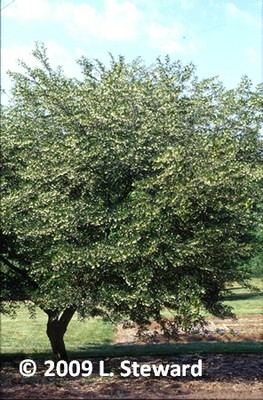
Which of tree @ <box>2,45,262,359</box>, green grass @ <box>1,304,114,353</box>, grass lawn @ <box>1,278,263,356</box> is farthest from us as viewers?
green grass @ <box>1,304,114,353</box>

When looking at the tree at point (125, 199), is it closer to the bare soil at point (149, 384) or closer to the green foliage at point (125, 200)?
the green foliage at point (125, 200)

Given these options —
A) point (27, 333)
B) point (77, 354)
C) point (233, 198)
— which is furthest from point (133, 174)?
point (27, 333)

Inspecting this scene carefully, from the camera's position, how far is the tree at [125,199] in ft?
37.0

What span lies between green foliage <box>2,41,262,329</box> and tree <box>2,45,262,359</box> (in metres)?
0.03

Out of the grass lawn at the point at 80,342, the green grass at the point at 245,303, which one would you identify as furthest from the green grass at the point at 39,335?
the green grass at the point at 245,303

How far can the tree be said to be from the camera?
11273mm

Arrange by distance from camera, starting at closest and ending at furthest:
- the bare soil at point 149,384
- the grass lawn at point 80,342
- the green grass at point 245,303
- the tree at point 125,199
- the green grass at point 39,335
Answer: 1. the bare soil at point 149,384
2. the tree at point 125,199
3. the grass lawn at point 80,342
4. the green grass at point 39,335
5. the green grass at point 245,303

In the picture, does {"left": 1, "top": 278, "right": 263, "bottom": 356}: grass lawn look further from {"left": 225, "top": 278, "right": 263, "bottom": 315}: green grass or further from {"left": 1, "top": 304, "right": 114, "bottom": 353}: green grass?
{"left": 225, "top": 278, "right": 263, "bottom": 315}: green grass

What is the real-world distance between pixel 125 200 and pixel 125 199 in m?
0.11

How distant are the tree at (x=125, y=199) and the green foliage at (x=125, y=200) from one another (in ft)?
0.10

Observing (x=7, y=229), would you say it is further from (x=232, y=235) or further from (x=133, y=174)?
(x=232, y=235)

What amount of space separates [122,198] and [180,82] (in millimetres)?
4258

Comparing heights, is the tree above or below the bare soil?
above

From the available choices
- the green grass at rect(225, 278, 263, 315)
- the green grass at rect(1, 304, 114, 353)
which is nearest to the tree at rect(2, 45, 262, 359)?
the green grass at rect(1, 304, 114, 353)
